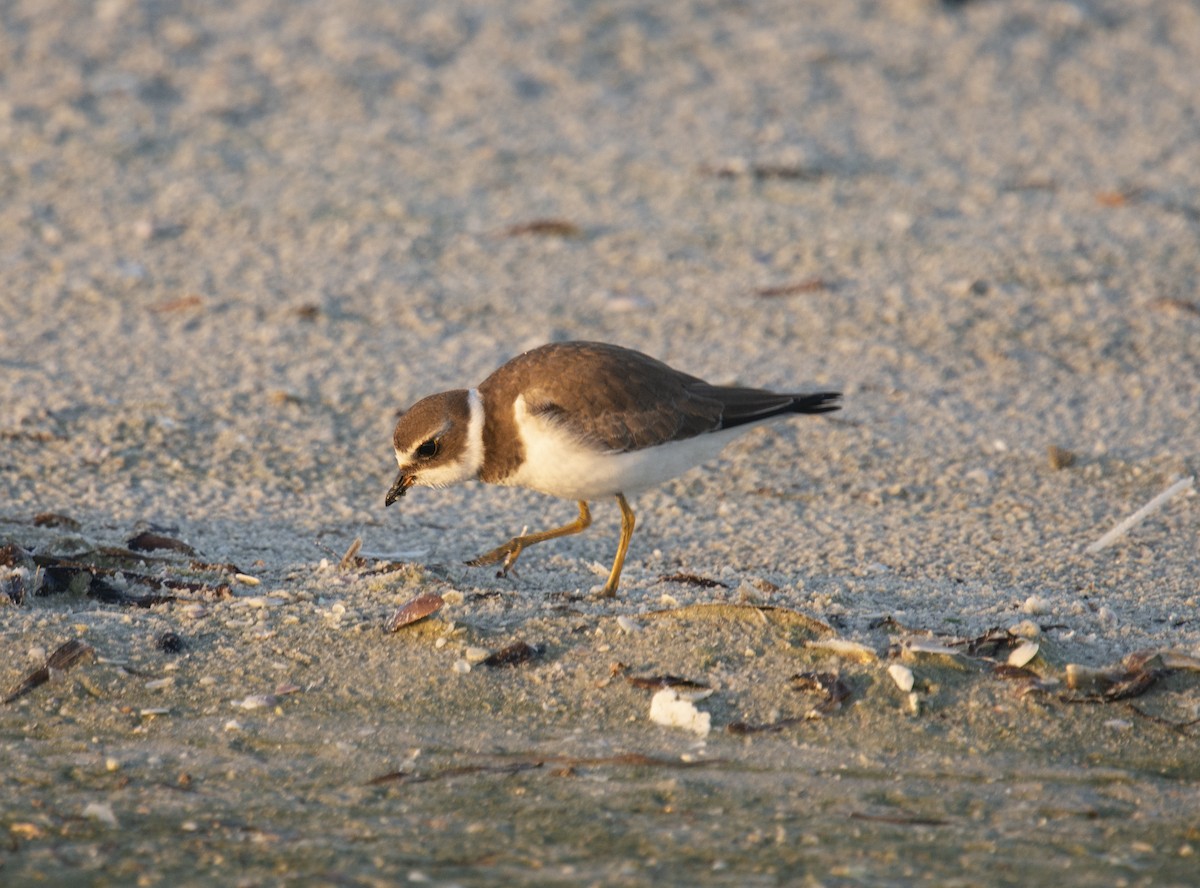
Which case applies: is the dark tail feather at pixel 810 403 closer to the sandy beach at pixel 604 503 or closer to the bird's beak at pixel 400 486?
the sandy beach at pixel 604 503

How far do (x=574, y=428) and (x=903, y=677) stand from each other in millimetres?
1414

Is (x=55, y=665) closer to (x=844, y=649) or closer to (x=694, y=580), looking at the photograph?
(x=694, y=580)

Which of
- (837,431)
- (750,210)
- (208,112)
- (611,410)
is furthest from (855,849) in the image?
(208,112)

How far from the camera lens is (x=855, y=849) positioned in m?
3.81

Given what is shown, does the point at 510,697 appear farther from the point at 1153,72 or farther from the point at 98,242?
the point at 1153,72

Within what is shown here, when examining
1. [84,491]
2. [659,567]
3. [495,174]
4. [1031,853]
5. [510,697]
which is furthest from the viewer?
[495,174]

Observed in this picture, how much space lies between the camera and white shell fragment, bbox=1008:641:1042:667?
15.0ft

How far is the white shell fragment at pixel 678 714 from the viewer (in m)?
4.39

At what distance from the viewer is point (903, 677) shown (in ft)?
14.8

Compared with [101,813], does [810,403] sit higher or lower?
higher

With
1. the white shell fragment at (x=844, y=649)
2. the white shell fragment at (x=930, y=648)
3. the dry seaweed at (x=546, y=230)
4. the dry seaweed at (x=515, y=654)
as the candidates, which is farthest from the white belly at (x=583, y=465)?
the dry seaweed at (x=546, y=230)

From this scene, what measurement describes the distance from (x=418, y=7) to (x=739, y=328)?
524 centimetres

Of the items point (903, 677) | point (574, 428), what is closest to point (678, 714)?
point (903, 677)

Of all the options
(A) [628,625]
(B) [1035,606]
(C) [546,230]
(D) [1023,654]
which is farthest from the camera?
(C) [546,230]
